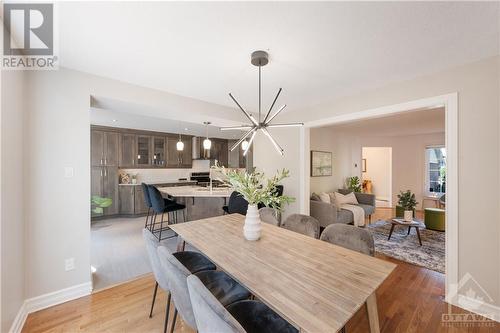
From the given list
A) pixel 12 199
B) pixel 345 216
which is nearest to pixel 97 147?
pixel 12 199

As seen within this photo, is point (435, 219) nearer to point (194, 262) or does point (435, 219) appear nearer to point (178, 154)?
point (194, 262)

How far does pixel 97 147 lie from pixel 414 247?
691 centimetres

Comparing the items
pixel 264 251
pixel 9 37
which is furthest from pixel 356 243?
pixel 9 37

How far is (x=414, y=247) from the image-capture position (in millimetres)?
3471

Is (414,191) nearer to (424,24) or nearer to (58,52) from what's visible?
(424,24)

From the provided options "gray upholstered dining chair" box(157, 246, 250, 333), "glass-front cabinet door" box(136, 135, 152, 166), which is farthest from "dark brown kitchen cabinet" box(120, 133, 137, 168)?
"gray upholstered dining chair" box(157, 246, 250, 333)

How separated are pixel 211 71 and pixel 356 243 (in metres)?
2.22

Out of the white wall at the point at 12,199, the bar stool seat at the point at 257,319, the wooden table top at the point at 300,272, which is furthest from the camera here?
the white wall at the point at 12,199

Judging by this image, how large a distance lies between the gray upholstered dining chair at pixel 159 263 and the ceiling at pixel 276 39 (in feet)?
5.27

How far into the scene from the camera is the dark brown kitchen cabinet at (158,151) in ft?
19.6

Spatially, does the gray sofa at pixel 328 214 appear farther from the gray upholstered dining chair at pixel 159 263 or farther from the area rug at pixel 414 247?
the gray upholstered dining chair at pixel 159 263

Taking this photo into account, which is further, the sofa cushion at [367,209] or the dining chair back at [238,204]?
the sofa cushion at [367,209]

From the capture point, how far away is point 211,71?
2.30 meters

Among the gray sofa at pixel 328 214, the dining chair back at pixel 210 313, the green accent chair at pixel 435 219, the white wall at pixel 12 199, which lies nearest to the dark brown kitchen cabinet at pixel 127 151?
the white wall at pixel 12 199
